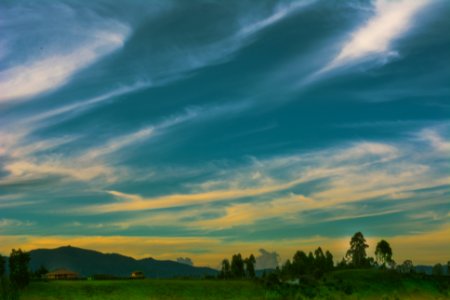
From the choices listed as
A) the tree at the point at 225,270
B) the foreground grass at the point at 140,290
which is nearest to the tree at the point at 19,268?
the foreground grass at the point at 140,290

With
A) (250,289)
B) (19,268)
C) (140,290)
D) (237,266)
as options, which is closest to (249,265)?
(237,266)

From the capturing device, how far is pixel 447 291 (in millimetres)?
145750

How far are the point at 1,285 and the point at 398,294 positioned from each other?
122 metres

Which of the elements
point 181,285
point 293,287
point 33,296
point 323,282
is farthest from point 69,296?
point 323,282

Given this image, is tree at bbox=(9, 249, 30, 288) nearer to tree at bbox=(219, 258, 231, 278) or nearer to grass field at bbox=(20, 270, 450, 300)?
grass field at bbox=(20, 270, 450, 300)

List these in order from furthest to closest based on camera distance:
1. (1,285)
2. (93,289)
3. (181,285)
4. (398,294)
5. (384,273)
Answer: (384,273) < (398,294) < (181,285) < (93,289) < (1,285)

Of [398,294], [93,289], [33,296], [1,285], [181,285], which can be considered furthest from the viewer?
[398,294]

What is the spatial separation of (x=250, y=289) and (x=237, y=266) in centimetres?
6698

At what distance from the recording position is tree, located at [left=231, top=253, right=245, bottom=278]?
189 metres

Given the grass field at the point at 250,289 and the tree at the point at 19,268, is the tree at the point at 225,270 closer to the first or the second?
the grass field at the point at 250,289

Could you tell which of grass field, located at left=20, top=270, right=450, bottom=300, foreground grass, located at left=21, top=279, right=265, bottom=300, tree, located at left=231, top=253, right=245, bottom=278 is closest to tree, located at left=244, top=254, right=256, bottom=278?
→ tree, located at left=231, top=253, right=245, bottom=278

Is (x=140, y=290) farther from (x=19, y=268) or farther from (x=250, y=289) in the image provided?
(x=250, y=289)

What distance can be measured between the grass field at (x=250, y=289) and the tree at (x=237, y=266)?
44.0 metres

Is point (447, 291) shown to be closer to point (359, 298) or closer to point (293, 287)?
point (359, 298)
